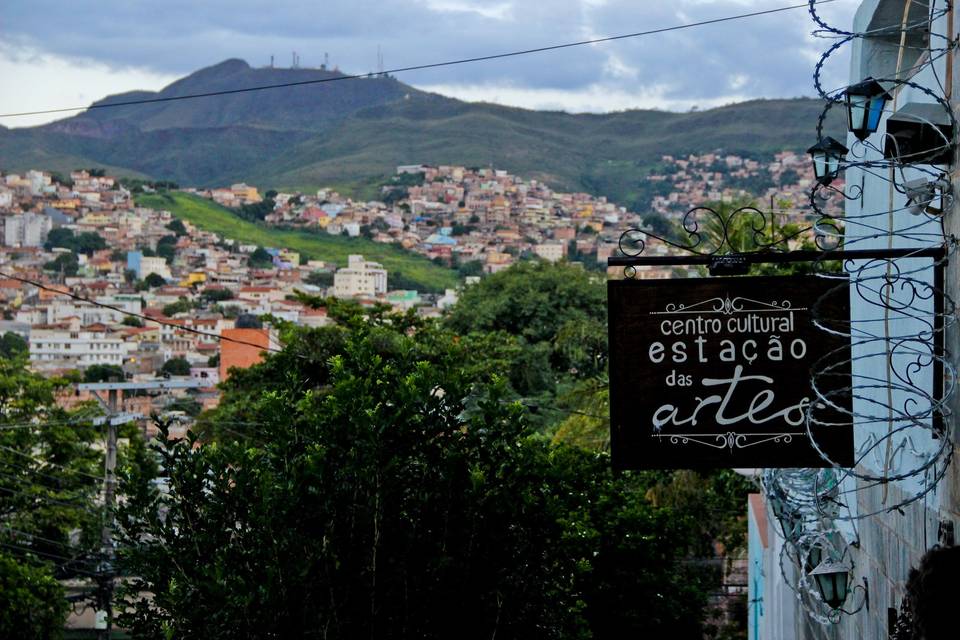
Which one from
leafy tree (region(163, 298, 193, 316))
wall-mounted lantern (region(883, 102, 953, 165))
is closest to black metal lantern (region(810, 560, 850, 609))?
wall-mounted lantern (region(883, 102, 953, 165))

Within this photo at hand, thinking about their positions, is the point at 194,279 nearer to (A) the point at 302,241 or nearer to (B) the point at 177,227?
(A) the point at 302,241

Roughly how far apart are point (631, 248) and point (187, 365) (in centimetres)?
9003

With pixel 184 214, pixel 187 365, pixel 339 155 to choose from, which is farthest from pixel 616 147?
pixel 187 365

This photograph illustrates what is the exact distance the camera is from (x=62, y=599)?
19.7m

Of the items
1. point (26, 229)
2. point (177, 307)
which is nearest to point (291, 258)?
point (177, 307)

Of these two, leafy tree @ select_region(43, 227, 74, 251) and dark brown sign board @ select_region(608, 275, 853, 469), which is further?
leafy tree @ select_region(43, 227, 74, 251)

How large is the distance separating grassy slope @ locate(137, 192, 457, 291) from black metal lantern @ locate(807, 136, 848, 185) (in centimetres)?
11015

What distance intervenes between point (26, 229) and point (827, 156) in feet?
519

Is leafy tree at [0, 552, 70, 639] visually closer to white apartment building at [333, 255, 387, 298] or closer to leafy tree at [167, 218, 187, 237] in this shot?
white apartment building at [333, 255, 387, 298]

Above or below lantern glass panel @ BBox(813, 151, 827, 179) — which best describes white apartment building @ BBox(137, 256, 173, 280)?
above

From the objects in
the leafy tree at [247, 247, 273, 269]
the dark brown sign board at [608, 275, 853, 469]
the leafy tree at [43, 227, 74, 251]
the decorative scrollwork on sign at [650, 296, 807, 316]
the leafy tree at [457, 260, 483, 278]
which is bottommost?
the dark brown sign board at [608, 275, 853, 469]

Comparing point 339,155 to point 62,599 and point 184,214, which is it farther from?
point 62,599

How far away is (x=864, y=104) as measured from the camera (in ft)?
15.3

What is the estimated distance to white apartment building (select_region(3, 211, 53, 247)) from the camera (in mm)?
150250
